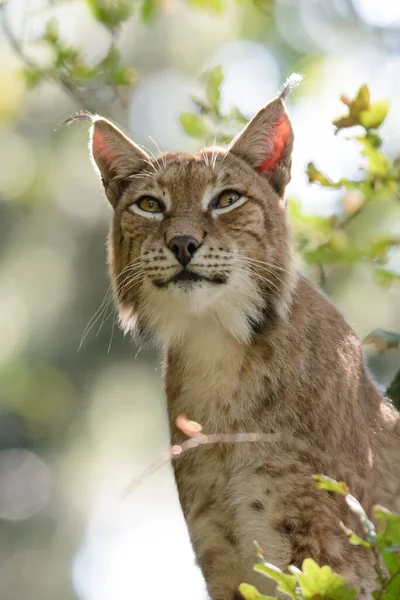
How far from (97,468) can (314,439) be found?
26.6 ft

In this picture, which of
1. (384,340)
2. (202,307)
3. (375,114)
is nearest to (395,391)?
(384,340)

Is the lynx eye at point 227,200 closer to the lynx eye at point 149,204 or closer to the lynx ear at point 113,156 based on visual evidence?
the lynx eye at point 149,204

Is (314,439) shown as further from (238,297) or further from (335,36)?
(335,36)

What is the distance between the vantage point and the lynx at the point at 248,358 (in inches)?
216

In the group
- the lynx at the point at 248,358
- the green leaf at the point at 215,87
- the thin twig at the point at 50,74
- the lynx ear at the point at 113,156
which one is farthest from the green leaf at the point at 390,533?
the thin twig at the point at 50,74

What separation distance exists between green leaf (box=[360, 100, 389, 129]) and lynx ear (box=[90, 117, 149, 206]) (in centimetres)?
137

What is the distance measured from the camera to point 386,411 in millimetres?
6078

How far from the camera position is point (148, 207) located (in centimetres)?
607

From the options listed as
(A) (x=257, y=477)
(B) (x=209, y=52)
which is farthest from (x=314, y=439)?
(B) (x=209, y=52)

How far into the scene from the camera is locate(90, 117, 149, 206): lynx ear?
6.31 meters

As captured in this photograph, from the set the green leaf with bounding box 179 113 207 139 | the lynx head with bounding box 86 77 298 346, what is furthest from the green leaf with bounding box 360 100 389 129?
the green leaf with bounding box 179 113 207 139

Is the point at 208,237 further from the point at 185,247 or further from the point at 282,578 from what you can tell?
the point at 282,578

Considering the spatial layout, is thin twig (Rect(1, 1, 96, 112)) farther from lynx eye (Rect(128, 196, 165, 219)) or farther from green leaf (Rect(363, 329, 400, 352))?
green leaf (Rect(363, 329, 400, 352))

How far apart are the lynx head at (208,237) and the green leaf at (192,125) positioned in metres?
0.11
